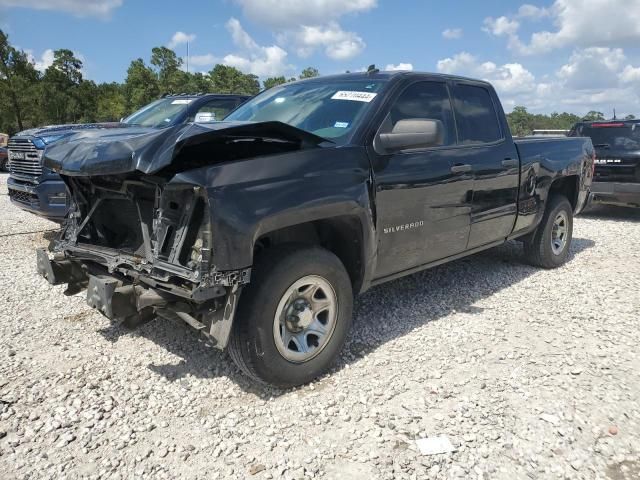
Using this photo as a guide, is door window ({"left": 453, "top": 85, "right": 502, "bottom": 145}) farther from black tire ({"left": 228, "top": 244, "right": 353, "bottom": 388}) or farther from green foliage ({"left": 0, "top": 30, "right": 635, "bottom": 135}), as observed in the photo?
green foliage ({"left": 0, "top": 30, "right": 635, "bottom": 135})

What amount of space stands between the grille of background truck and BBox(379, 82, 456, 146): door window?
16.4 ft

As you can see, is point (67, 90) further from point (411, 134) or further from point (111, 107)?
point (411, 134)

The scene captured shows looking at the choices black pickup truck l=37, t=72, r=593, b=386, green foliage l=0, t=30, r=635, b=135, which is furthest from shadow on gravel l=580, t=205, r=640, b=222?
green foliage l=0, t=30, r=635, b=135

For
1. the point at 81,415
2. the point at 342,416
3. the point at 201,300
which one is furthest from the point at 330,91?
the point at 81,415

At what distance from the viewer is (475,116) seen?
4.86 meters

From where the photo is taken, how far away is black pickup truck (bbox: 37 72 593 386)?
9.31 ft

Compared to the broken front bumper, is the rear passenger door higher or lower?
higher

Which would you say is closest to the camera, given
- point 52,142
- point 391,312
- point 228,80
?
point 391,312

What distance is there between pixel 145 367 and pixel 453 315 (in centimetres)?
262

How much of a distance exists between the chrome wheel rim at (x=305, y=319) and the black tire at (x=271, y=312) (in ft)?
0.13

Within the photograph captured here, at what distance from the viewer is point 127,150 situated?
2881 millimetres

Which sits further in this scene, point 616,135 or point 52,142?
point 616,135

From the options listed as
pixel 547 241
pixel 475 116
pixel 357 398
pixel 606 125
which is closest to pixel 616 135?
pixel 606 125

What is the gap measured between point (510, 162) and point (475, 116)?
61 centimetres
